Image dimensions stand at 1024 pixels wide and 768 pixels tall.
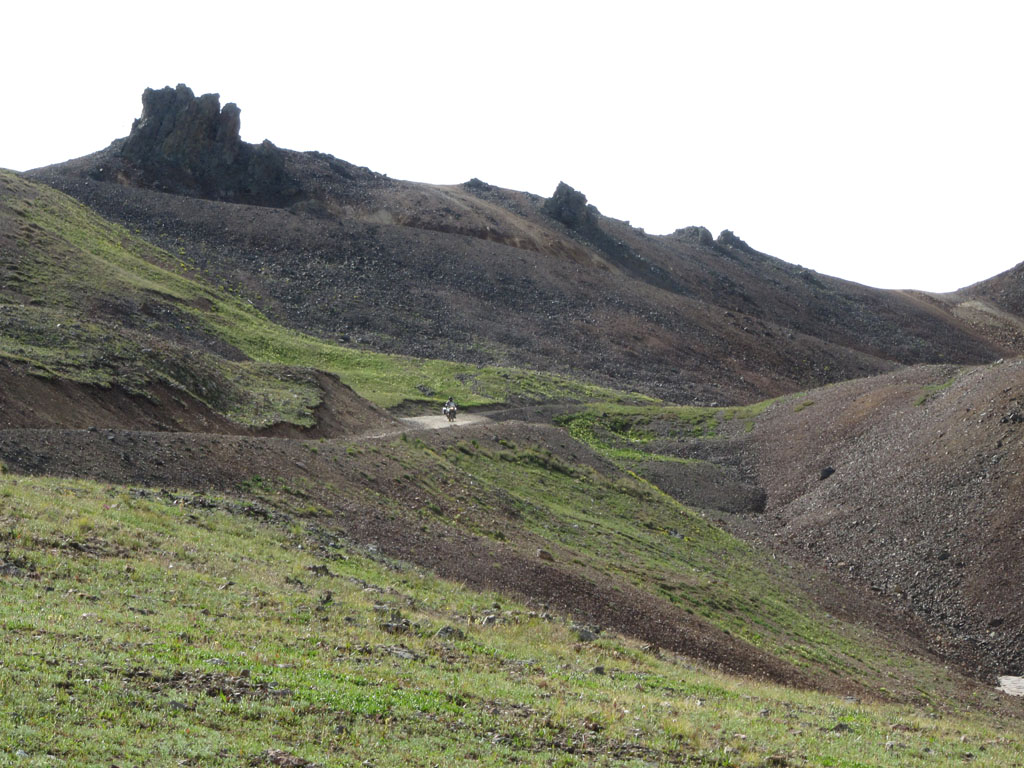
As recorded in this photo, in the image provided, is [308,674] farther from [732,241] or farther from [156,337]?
[732,241]

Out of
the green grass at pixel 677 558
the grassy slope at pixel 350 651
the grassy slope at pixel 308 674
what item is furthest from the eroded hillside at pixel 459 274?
the grassy slope at pixel 308 674

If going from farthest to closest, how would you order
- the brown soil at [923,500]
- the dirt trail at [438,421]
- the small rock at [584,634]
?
the dirt trail at [438,421]
the brown soil at [923,500]
the small rock at [584,634]

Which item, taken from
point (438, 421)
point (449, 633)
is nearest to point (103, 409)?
point (449, 633)

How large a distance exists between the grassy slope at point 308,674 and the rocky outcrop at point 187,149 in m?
83.8

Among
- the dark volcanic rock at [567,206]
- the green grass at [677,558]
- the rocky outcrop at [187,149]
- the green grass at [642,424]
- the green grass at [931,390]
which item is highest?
the dark volcanic rock at [567,206]

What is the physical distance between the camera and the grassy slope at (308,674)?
10.8 meters

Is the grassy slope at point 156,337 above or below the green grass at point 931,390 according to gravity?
below

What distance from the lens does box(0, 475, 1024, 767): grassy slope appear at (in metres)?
10.8

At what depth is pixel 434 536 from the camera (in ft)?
88.4

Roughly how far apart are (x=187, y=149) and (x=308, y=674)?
3809 inches

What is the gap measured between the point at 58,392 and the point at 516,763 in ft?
82.5

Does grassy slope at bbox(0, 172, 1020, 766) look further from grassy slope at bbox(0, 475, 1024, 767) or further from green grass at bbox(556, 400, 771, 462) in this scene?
green grass at bbox(556, 400, 771, 462)

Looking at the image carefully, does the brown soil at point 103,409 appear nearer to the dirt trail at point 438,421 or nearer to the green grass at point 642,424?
the dirt trail at point 438,421

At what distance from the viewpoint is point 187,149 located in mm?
100938
